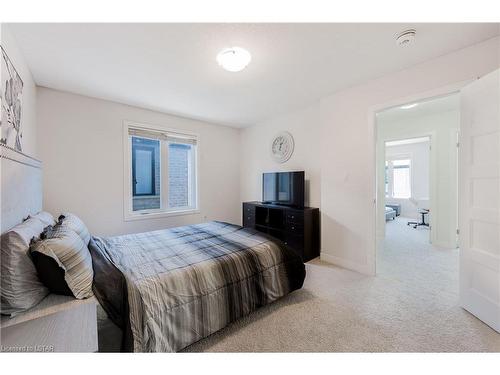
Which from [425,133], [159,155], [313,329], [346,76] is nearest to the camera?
[313,329]

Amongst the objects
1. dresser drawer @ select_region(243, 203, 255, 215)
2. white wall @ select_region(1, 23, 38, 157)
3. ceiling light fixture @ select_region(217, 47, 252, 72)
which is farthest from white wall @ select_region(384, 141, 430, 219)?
white wall @ select_region(1, 23, 38, 157)

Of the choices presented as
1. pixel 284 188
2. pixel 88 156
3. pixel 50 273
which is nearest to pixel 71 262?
pixel 50 273

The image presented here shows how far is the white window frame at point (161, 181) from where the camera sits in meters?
3.25

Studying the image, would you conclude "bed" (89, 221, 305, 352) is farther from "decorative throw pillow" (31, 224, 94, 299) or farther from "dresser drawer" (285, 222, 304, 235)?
"dresser drawer" (285, 222, 304, 235)

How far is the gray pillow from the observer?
1013 mm

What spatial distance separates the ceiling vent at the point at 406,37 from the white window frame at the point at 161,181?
3.26 metres

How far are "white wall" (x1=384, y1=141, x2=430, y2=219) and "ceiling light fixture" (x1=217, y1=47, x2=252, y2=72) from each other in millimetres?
6988

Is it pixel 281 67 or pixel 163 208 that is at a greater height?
pixel 281 67

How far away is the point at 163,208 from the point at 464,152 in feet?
13.3
